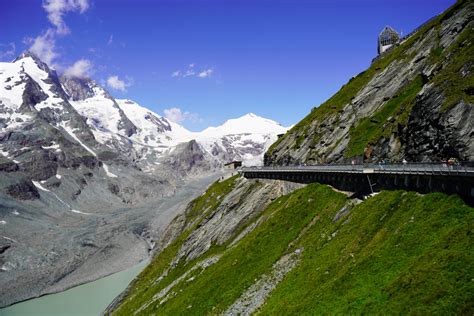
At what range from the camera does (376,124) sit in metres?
73.9

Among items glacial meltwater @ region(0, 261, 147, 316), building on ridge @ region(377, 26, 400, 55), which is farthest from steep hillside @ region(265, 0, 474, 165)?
glacial meltwater @ region(0, 261, 147, 316)

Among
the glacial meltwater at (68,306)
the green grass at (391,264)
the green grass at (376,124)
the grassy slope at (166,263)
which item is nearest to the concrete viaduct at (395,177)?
the green grass at (391,264)

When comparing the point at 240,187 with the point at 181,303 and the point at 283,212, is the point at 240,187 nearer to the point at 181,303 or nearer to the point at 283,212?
the point at 283,212

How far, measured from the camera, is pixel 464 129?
4169 cm

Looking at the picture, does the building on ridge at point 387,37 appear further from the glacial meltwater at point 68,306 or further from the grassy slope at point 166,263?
the glacial meltwater at point 68,306

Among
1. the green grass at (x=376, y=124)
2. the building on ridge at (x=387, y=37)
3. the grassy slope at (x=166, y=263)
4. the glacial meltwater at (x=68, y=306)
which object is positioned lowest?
the glacial meltwater at (x=68, y=306)

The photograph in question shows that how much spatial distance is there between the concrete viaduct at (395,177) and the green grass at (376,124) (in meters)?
7.86

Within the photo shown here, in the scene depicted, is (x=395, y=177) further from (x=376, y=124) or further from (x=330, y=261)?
(x=376, y=124)

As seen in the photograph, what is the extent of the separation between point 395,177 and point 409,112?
15.3 meters

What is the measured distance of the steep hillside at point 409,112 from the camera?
44.6 m

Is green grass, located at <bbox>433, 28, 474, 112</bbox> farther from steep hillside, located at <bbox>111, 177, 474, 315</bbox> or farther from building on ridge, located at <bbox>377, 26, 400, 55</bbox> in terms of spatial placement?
building on ridge, located at <bbox>377, 26, 400, 55</bbox>

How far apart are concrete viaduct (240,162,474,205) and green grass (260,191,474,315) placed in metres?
1.18

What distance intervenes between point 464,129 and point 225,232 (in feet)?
166

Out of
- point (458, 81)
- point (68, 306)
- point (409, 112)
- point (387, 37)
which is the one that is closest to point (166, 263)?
point (409, 112)
